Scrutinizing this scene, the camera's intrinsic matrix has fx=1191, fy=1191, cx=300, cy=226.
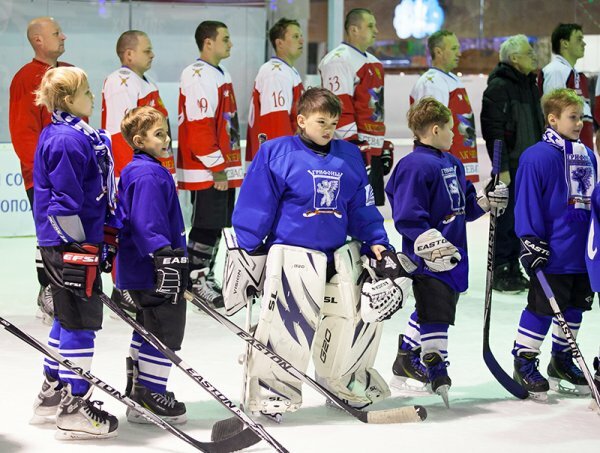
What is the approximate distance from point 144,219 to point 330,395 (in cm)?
84

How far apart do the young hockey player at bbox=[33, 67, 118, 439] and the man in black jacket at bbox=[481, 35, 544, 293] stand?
2985 mm

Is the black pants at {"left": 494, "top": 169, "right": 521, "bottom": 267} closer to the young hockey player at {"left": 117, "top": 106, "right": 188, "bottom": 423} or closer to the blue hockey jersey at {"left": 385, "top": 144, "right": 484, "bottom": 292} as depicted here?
the blue hockey jersey at {"left": 385, "top": 144, "right": 484, "bottom": 292}

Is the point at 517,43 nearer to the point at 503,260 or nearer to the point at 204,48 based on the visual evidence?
the point at 503,260

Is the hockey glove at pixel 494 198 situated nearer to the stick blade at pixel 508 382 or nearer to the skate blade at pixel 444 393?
the stick blade at pixel 508 382

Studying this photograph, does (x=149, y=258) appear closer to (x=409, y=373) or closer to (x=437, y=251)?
(x=437, y=251)

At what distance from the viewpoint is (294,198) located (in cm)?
400

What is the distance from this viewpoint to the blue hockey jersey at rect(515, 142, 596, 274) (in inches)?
169

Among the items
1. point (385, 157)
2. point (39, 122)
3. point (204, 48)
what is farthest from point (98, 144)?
point (385, 157)

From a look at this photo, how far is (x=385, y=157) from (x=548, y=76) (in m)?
1.03

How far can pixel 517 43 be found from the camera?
21.1 feet

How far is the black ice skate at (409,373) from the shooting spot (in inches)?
176

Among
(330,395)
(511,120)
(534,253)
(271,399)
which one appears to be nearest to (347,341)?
(330,395)

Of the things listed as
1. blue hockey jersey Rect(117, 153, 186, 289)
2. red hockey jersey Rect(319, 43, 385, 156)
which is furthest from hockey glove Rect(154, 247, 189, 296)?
red hockey jersey Rect(319, 43, 385, 156)

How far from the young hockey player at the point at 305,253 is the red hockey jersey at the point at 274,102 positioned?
195 centimetres
